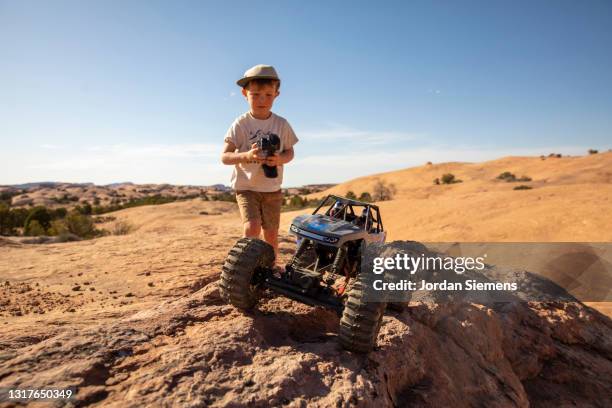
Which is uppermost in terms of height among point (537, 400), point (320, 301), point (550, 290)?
point (320, 301)

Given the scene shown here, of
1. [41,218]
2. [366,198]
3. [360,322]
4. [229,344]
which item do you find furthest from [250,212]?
[366,198]

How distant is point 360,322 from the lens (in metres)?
2.57

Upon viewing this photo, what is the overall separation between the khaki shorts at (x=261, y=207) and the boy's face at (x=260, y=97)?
85 centimetres

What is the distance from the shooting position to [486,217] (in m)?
14.1

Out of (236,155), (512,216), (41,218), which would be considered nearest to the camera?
(236,155)

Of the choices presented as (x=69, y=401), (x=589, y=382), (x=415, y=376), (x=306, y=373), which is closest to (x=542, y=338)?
(x=589, y=382)

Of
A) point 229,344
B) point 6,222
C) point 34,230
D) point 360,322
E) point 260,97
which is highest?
point 260,97

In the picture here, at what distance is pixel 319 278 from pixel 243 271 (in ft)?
2.04

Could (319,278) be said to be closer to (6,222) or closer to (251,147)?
(251,147)

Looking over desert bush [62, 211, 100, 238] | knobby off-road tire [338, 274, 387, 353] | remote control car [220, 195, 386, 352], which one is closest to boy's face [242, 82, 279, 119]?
remote control car [220, 195, 386, 352]

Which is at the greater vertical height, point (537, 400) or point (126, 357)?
point (126, 357)

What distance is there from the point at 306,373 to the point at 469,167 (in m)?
55.3

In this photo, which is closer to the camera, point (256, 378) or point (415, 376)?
point (256, 378)

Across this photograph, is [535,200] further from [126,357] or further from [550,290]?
[126,357]
